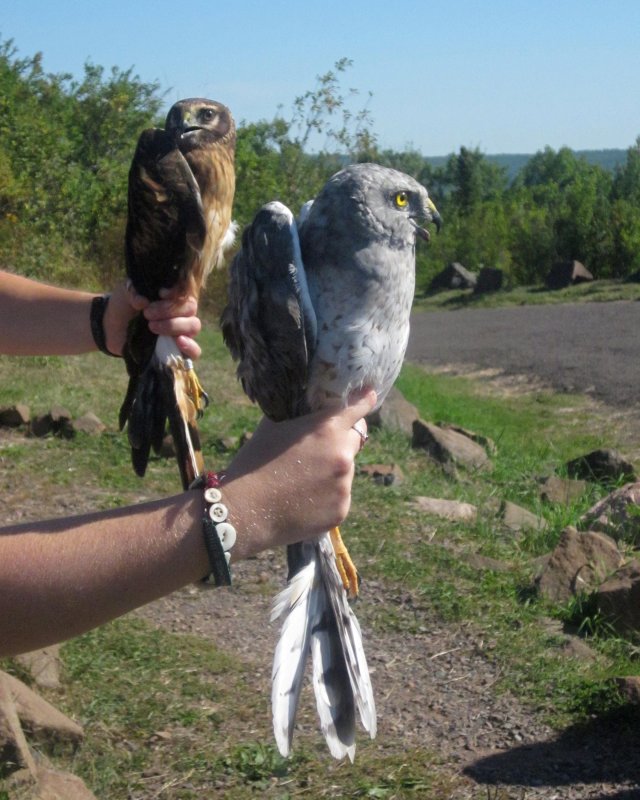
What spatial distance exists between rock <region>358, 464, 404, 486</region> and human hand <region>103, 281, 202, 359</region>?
3.57 metres

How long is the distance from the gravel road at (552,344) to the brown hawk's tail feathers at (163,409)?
31.2 ft

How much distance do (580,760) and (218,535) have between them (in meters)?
2.73

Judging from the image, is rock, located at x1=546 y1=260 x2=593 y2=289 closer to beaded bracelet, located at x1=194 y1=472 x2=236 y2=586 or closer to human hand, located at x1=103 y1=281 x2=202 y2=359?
human hand, located at x1=103 y1=281 x2=202 y2=359

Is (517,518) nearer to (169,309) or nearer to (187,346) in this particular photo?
(187,346)

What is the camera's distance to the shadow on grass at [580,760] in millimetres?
3709

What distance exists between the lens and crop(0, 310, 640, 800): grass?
3.50m

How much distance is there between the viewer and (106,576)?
163cm

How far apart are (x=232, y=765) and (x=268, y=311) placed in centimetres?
171

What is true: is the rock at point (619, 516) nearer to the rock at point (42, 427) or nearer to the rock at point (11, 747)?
the rock at point (42, 427)

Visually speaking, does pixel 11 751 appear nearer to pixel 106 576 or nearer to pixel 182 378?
pixel 182 378

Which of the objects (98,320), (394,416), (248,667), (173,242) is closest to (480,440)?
(394,416)

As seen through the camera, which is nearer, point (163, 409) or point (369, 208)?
point (369, 208)

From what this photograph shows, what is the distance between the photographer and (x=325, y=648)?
269 centimetres

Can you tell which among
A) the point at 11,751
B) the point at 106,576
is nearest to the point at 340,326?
the point at 106,576
